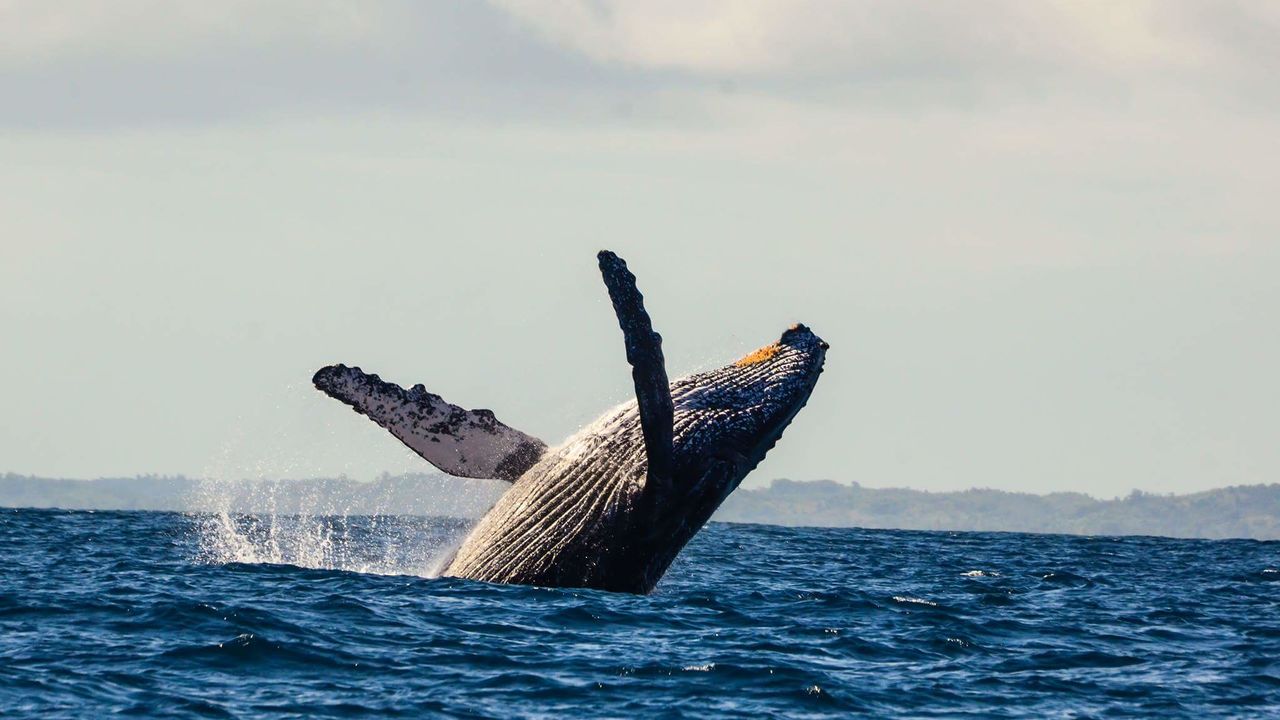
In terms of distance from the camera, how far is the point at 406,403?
47.8 ft

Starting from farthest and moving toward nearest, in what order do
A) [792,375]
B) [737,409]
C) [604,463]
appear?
[792,375]
[737,409]
[604,463]

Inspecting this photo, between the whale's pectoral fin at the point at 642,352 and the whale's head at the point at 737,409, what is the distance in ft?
2.32

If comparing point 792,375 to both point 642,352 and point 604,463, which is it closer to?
point 604,463

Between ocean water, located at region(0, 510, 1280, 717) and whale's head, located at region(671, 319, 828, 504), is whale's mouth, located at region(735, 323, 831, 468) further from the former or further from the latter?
ocean water, located at region(0, 510, 1280, 717)

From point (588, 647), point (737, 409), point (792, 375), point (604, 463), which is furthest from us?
point (792, 375)

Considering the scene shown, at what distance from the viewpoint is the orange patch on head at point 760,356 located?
15325mm

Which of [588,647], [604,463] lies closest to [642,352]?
[604,463]

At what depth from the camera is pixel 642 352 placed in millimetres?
13016

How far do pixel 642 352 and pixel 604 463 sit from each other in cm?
164

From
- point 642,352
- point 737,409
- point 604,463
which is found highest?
point 642,352

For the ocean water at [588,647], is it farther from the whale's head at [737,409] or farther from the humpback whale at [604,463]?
the whale's head at [737,409]

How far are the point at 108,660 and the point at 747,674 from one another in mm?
4451

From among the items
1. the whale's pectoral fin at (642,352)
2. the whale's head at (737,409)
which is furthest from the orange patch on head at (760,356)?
the whale's pectoral fin at (642,352)

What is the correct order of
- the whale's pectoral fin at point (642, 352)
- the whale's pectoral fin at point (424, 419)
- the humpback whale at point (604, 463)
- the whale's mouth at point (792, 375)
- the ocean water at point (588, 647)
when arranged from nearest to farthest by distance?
1. the ocean water at point (588, 647)
2. the whale's pectoral fin at point (642, 352)
3. the humpback whale at point (604, 463)
4. the whale's pectoral fin at point (424, 419)
5. the whale's mouth at point (792, 375)
